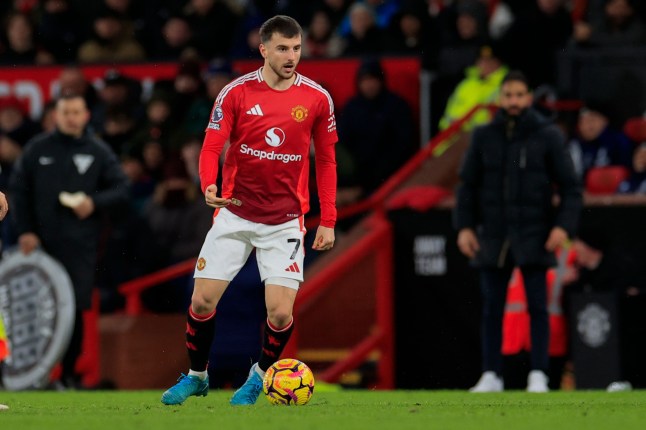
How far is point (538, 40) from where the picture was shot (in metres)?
15.1

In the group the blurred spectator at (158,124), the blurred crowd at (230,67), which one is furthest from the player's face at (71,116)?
the blurred spectator at (158,124)

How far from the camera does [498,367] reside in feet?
37.8

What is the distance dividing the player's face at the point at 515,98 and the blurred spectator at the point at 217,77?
4.98 metres

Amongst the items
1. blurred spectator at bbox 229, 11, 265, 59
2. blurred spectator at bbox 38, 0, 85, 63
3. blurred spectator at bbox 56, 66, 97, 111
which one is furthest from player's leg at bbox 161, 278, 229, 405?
blurred spectator at bbox 38, 0, 85, 63

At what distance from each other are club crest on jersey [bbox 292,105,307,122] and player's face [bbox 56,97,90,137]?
4219 mm

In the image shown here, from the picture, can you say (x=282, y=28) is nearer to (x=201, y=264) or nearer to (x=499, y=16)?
(x=201, y=264)

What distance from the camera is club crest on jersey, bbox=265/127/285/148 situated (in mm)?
8867

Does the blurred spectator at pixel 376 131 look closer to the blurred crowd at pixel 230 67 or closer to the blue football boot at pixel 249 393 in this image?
the blurred crowd at pixel 230 67

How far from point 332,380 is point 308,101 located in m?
4.84

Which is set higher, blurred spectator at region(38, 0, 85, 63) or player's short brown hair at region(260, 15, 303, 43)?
blurred spectator at region(38, 0, 85, 63)

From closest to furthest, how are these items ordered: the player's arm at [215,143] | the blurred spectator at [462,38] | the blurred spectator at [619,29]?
the player's arm at [215,143]
the blurred spectator at [619,29]
the blurred spectator at [462,38]

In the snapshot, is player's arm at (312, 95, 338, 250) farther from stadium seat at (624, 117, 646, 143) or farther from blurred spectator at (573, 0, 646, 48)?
blurred spectator at (573, 0, 646, 48)

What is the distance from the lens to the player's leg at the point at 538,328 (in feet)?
36.9

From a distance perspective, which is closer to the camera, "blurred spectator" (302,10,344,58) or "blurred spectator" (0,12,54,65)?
"blurred spectator" (302,10,344,58)
